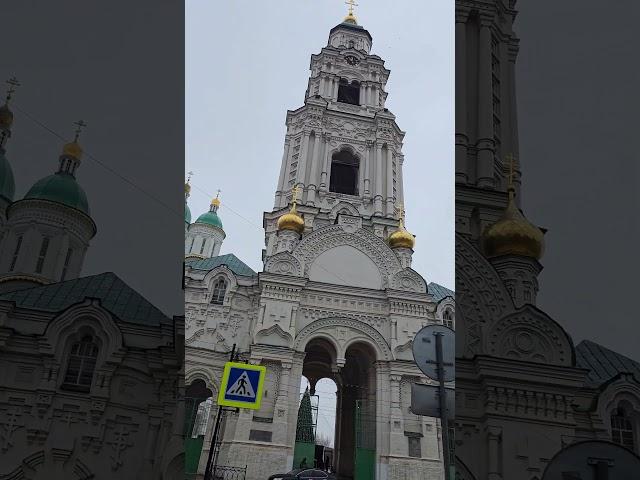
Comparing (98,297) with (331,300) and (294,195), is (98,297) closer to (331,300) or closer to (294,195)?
(331,300)

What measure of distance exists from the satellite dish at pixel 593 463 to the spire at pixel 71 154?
6.42 ft

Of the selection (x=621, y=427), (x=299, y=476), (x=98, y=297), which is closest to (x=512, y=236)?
(x=621, y=427)

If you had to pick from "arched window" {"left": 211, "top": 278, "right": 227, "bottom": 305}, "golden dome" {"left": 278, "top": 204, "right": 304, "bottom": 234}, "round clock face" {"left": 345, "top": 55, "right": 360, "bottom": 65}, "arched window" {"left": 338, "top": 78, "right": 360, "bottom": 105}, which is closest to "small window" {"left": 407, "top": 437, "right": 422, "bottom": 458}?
"arched window" {"left": 211, "top": 278, "right": 227, "bottom": 305}

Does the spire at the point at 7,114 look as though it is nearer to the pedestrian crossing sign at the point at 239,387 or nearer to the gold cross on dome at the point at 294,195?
the pedestrian crossing sign at the point at 239,387

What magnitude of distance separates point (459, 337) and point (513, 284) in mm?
435

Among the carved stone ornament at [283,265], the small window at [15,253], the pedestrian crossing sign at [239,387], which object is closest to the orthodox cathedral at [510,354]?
the pedestrian crossing sign at [239,387]

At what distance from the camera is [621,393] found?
1998 mm

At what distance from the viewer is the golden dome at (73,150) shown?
7.15 ft

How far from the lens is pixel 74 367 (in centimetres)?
271

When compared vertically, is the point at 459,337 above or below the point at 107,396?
above

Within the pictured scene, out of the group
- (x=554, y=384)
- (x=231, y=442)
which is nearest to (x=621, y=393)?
(x=554, y=384)

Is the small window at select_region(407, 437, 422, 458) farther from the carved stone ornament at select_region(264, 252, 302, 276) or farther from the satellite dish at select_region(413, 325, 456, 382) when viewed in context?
the carved stone ornament at select_region(264, 252, 302, 276)

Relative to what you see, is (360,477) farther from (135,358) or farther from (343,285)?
(343,285)

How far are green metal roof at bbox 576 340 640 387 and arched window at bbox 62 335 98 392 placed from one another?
199 centimetres
